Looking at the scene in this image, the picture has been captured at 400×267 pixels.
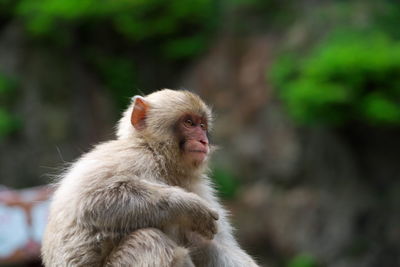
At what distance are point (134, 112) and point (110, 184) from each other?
66cm

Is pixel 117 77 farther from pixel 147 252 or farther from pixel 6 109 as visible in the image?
pixel 147 252

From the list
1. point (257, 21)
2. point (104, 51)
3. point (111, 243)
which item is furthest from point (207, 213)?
point (104, 51)

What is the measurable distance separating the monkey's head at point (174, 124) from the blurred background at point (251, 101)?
5.72 meters

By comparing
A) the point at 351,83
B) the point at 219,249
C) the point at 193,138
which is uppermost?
the point at 193,138

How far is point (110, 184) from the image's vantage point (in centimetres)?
464

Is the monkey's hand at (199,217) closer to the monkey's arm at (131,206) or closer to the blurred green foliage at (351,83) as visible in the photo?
the monkey's arm at (131,206)

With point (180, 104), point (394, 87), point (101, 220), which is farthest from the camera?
point (394, 87)

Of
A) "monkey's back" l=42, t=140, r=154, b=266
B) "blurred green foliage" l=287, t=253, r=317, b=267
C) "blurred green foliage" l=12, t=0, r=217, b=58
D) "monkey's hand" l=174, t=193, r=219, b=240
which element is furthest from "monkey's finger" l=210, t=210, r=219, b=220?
"blurred green foliage" l=12, t=0, r=217, b=58

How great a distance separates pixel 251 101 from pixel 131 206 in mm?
10032

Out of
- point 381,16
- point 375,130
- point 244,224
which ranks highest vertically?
point 381,16

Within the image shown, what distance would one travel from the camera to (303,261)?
1291 centimetres

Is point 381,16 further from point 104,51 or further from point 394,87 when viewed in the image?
point 104,51

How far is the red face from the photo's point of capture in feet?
16.3

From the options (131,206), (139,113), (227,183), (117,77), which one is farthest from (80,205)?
(117,77)
